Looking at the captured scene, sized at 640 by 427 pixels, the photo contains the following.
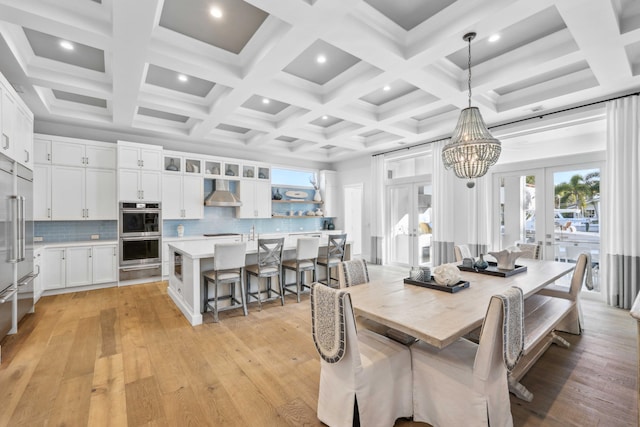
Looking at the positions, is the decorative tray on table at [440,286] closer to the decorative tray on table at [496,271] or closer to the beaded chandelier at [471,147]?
the decorative tray on table at [496,271]

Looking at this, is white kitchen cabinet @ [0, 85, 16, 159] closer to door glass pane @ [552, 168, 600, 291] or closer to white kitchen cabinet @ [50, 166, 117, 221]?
white kitchen cabinet @ [50, 166, 117, 221]

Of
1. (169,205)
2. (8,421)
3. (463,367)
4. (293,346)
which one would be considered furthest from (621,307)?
(169,205)

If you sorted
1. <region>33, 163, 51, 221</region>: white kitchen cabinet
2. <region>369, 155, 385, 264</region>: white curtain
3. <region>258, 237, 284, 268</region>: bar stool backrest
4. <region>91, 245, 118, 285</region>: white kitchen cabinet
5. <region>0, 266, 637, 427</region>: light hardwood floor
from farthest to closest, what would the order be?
1. <region>369, 155, 385, 264</region>: white curtain
2. <region>91, 245, 118, 285</region>: white kitchen cabinet
3. <region>33, 163, 51, 221</region>: white kitchen cabinet
4. <region>258, 237, 284, 268</region>: bar stool backrest
5. <region>0, 266, 637, 427</region>: light hardwood floor

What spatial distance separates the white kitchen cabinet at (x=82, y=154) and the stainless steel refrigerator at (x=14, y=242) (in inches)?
61.1

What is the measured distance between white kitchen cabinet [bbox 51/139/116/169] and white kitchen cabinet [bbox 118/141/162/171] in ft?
0.70

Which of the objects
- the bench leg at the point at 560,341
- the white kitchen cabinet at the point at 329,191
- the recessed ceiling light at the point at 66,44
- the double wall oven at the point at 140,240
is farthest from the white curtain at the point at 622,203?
the double wall oven at the point at 140,240

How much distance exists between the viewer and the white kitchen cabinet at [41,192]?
4.64 metres

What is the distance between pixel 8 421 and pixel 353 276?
2554 millimetres

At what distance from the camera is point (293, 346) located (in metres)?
2.92

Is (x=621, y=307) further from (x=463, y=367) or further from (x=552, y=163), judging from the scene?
(x=463, y=367)

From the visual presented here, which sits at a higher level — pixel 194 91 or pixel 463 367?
pixel 194 91

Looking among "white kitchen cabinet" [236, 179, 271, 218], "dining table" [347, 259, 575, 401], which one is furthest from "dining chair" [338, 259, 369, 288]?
"white kitchen cabinet" [236, 179, 271, 218]

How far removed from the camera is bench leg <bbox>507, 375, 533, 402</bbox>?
2.03m

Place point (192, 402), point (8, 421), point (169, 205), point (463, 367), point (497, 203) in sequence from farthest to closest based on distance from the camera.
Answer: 1. point (169, 205)
2. point (497, 203)
3. point (192, 402)
4. point (8, 421)
5. point (463, 367)
